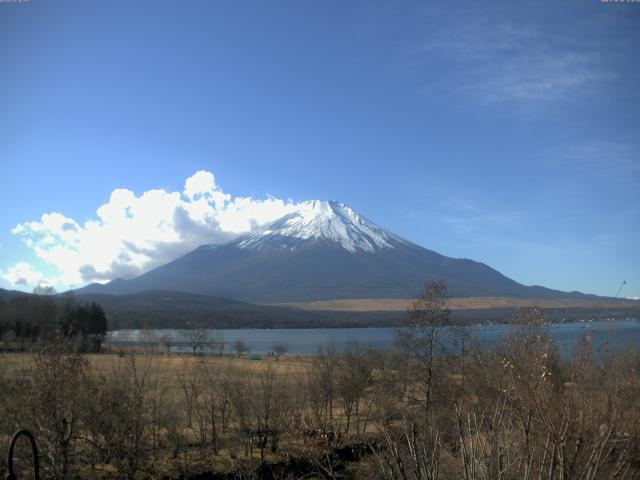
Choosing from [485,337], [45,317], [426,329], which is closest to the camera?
[426,329]

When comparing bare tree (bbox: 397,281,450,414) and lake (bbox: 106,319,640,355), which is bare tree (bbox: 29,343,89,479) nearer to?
lake (bbox: 106,319,640,355)

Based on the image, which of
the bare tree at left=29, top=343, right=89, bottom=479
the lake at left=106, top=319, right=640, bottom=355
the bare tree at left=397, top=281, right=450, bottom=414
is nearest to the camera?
the lake at left=106, top=319, right=640, bottom=355

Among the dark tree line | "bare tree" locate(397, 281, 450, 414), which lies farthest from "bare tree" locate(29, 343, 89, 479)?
the dark tree line

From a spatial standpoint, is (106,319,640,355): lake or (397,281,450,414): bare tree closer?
(106,319,640,355): lake

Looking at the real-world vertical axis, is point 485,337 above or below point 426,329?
below

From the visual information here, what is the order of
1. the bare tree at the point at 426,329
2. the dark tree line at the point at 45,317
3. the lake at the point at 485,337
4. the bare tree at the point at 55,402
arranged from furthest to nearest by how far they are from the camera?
the dark tree line at the point at 45,317
the bare tree at the point at 426,329
the bare tree at the point at 55,402
the lake at the point at 485,337

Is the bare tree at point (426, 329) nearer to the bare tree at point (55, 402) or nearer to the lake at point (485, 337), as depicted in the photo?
the lake at point (485, 337)

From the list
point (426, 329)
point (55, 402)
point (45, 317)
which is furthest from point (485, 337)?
point (45, 317)

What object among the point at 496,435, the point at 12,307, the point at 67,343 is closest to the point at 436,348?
the point at 67,343

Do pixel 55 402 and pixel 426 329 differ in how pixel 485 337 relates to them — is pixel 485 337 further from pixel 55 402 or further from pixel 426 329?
pixel 55 402

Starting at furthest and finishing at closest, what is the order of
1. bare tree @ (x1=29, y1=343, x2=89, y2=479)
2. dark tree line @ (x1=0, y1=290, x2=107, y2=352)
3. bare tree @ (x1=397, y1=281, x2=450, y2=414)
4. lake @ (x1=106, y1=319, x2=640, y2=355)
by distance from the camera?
1. dark tree line @ (x1=0, y1=290, x2=107, y2=352)
2. bare tree @ (x1=397, y1=281, x2=450, y2=414)
3. bare tree @ (x1=29, y1=343, x2=89, y2=479)
4. lake @ (x1=106, y1=319, x2=640, y2=355)

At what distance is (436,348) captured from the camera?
27.7 m

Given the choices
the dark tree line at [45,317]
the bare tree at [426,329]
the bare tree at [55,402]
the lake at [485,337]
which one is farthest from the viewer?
the dark tree line at [45,317]

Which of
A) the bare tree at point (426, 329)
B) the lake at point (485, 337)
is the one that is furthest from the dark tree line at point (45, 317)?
the bare tree at point (426, 329)
